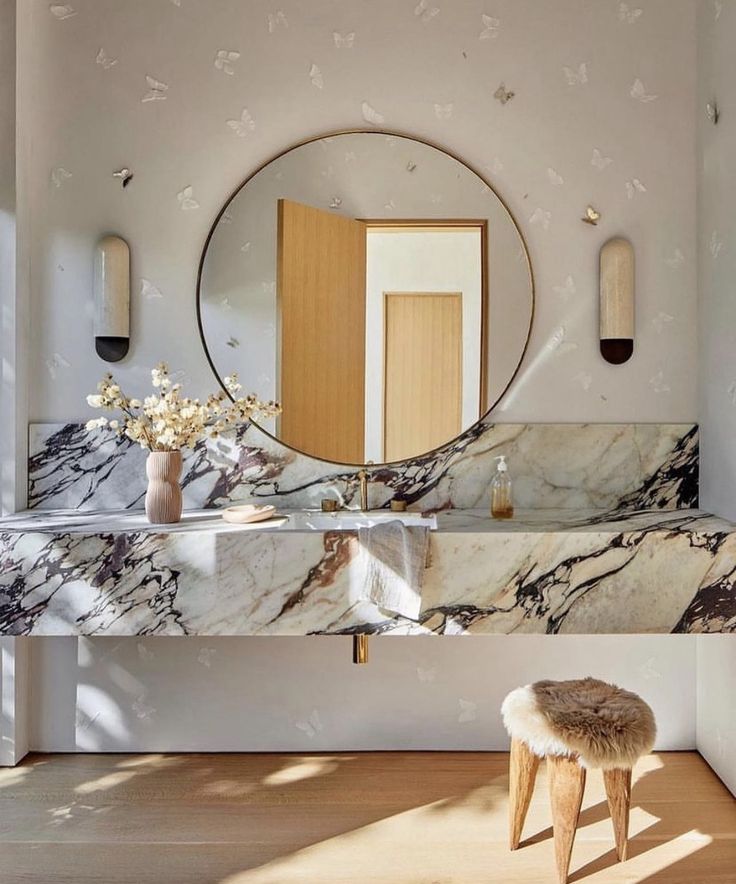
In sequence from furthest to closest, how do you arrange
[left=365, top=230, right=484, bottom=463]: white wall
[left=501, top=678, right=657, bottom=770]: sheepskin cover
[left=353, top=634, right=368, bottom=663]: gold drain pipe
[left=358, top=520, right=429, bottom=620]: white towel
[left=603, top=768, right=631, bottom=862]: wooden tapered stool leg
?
[left=365, top=230, right=484, bottom=463]: white wall < [left=353, top=634, right=368, bottom=663]: gold drain pipe < [left=358, top=520, right=429, bottom=620]: white towel < [left=603, top=768, right=631, bottom=862]: wooden tapered stool leg < [left=501, top=678, right=657, bottom=770]: sheepskin cover

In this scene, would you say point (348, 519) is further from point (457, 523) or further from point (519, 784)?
point (519, 784)

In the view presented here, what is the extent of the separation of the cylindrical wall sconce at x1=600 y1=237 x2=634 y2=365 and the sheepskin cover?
1191 millimetres

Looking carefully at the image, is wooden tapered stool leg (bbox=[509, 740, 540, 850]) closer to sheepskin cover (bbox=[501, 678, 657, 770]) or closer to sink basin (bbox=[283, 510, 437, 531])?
sheepskin cover (bbox=[501, 678, 657, 770])

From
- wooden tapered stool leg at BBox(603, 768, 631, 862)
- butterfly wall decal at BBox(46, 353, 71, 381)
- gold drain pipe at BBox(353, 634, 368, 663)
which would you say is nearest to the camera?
wooden tapered stool leg at BBox(603, 768, 631, 862)

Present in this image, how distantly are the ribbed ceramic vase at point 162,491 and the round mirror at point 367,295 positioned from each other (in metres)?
0.43

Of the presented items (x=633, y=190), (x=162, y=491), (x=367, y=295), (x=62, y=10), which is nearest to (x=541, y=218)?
(x=633, y=190)

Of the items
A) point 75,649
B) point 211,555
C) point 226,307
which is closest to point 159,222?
point 226,307

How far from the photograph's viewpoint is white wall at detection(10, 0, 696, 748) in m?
Answer: 2.82

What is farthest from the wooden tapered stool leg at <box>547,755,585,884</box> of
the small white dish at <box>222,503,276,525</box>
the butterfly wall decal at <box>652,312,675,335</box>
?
the butterfly wall decal at <box>652,312,675,335</box>

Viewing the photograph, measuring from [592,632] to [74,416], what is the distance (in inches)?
72.5

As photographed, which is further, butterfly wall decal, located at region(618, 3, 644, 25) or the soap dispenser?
butterfly wall decal, located at region(618, 3, 644, 25)

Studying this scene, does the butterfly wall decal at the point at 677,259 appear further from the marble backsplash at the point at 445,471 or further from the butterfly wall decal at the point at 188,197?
the butterfly wall decal at the point at 188,197

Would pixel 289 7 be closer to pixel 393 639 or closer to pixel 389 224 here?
pixel 389 224

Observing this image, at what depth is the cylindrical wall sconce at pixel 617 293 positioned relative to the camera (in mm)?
2793
